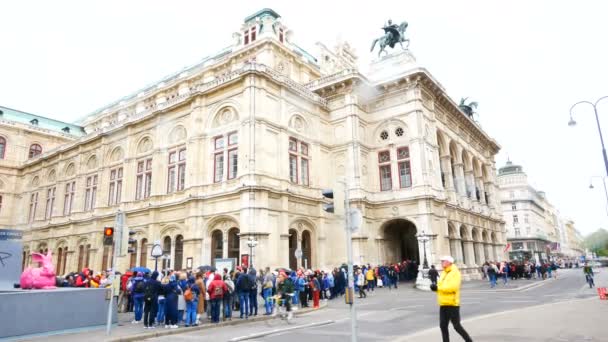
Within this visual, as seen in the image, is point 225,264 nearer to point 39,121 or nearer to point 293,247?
point 293,247

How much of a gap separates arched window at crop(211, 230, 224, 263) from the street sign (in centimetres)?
2031

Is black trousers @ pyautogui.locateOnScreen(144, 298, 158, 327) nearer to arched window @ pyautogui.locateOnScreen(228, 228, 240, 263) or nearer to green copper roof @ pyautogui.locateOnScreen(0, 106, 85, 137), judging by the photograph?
arched window @ pyautogui.locateOnScreen(228, 228, 240, 263)

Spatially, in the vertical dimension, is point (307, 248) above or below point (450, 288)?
above

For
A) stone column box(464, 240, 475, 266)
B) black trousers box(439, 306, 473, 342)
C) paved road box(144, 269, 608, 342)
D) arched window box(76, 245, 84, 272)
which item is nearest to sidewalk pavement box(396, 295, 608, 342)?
paved road box(144, 269, 608, 342)

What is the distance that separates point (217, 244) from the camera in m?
27.4

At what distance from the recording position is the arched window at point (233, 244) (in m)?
26.2

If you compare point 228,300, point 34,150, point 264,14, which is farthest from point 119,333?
point 34,150

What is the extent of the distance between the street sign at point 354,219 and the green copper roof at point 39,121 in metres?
57.2

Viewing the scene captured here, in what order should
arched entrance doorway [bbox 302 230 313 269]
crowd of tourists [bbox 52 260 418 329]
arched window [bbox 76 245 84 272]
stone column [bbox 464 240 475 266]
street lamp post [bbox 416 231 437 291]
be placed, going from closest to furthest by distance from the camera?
crowd of tourists [bbox 52 260 418 329]
street lamp post [bbox 416 231 437 291]
arched entrance doorway [bbox 302 230 313 269]
stone column [bbox 464 240 475 266]
arched window [bbox 76 245 84 272]

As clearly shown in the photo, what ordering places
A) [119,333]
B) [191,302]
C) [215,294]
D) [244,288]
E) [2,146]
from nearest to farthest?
[119,333], [191,302], [215,294], [244,288], [2,146]

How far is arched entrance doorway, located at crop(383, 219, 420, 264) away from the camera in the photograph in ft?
105

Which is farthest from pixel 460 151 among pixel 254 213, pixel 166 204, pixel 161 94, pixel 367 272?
pixel 161 94

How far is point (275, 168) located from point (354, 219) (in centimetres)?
1926

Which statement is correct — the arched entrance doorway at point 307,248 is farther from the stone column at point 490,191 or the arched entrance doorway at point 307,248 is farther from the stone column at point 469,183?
the stone column at point 490,191
